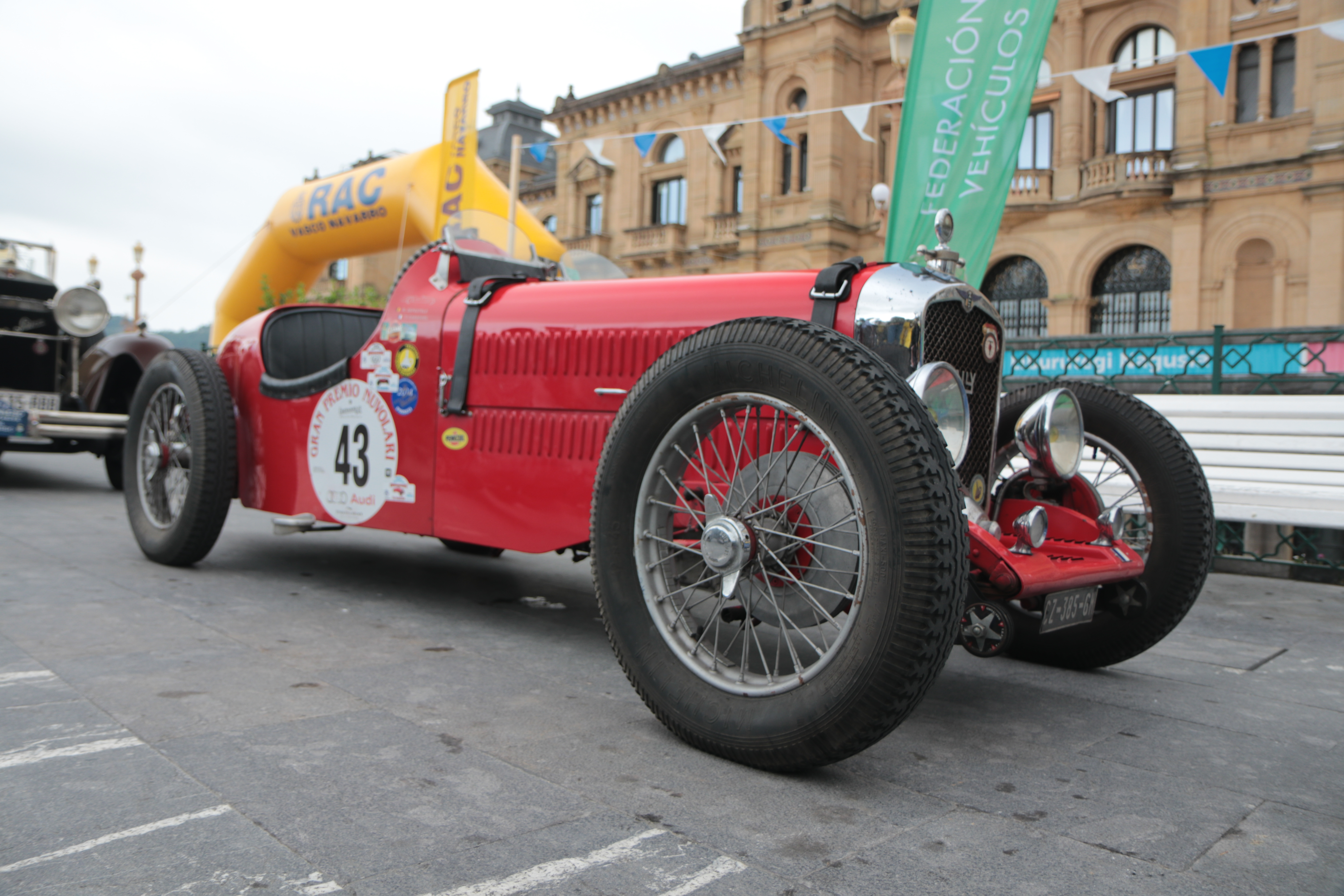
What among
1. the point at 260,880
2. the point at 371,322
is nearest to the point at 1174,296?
the point at 371,322

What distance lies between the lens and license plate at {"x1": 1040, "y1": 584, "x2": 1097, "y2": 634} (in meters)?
2.79

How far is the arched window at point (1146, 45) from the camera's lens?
18844 millimetres

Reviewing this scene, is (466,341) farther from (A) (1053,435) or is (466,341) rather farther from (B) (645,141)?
(B) (645,141)

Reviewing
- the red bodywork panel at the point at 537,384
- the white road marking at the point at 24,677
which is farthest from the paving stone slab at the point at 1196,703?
the white road marking at the point at 24,677

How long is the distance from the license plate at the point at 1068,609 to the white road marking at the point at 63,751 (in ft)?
8.30

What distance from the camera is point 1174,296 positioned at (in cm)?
1825

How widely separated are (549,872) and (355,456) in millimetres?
2945

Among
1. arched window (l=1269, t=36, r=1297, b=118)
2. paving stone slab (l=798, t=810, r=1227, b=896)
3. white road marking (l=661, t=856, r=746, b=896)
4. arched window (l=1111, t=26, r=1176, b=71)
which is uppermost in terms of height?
arched window (l=1111, t=26, r=1176, b=71)

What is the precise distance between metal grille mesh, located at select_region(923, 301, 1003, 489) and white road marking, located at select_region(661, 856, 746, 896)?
1741 millimetres

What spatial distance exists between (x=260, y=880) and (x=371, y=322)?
391 cm

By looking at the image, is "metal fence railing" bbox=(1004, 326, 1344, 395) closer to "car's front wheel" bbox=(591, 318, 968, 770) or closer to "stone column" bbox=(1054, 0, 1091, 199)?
"car's front wheel" bbox=(591, 318, 968, 770)

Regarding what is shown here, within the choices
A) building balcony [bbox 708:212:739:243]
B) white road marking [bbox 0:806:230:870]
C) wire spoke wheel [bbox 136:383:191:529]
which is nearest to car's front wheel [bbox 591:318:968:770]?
white road marking [bbox 0:806:230:870]

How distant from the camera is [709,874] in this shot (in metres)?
1.75

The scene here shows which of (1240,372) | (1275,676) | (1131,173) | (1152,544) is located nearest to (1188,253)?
(1131,173)
